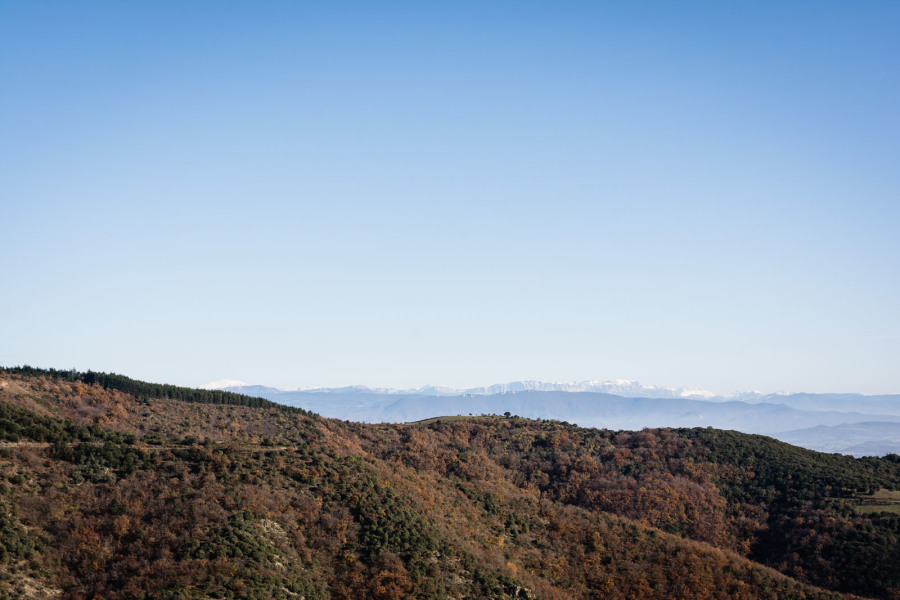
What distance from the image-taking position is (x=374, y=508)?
65875 mm

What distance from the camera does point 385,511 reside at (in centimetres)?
6606

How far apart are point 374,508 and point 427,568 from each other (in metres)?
10.4

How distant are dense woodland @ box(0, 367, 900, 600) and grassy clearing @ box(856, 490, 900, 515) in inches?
86.2

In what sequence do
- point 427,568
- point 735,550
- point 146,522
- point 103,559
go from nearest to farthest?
point 103,559 → point 146,522 → point 427,568 → point 735,550

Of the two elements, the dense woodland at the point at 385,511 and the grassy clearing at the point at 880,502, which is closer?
the dense woodland at the point at 385,511

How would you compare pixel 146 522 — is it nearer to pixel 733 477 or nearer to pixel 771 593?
pixel 771 593

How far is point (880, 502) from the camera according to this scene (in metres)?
96.4

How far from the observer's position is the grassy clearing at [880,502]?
93.1 m

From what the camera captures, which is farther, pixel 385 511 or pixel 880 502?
pixel 880 502

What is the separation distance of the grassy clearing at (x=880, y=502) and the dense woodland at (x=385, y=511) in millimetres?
2189

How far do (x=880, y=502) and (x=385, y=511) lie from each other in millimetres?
80405

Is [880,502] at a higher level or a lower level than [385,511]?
lower

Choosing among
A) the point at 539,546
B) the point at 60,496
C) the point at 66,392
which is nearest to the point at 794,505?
the point at 539,546

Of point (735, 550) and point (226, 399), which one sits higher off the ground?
point (226, 399)
